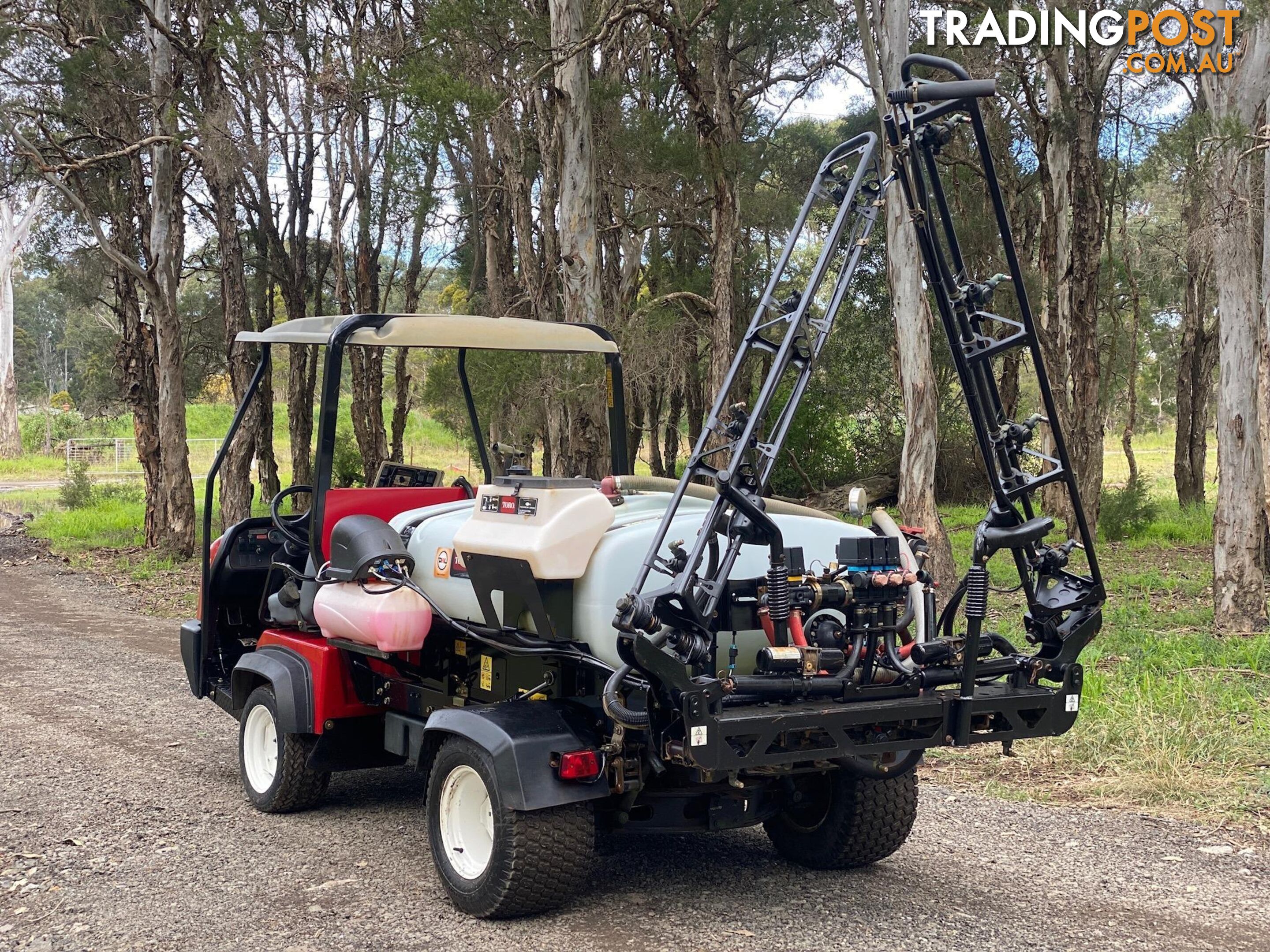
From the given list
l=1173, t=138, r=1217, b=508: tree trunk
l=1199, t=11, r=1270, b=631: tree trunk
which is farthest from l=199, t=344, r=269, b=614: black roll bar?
l=1173, t=138, r=1217, b=508: tree trunk

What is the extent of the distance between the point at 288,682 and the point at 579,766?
2.20m

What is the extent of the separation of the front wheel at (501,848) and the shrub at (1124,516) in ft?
57.1

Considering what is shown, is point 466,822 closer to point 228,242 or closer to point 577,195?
point 577,195

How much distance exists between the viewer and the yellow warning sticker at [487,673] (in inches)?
211

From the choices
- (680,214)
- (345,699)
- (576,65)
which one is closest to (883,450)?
(680,214)

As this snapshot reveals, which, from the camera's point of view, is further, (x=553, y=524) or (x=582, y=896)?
(x=582, y=896)

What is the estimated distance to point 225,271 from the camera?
20.3 meters

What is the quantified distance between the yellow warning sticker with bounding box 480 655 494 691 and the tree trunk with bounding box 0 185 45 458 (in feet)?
142

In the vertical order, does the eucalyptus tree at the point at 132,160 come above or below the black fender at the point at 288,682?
above

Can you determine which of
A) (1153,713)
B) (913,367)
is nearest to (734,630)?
(1153,713)

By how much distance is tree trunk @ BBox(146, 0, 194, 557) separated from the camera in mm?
19391

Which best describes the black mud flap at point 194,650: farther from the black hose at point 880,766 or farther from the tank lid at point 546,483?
the black hose at point 880,766

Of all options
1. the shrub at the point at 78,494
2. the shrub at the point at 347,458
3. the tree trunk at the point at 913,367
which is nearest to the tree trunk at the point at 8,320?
the shrub at the point at 78,494

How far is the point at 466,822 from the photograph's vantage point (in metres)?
4.91
